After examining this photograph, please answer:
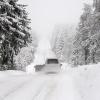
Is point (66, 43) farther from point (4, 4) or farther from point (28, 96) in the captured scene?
point (28, 96)

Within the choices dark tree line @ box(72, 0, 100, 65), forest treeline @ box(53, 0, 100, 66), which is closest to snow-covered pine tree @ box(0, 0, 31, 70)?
forest treeline @ box(53, 0, 100, 66)

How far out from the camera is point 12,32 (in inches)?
849

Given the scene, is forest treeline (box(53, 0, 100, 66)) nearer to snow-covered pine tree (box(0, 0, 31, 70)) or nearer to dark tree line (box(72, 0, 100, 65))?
dark tree line (box(72, 0, 100, 65))

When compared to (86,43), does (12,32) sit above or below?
above

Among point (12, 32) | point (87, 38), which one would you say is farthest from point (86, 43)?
point (12, 32)

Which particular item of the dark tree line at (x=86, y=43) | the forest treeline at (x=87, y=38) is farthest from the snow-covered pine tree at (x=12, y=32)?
the dark tree line at (x=86, y=43)

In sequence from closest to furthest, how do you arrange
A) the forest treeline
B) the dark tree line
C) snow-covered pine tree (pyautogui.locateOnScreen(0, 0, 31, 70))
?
snow-covered pine tree (pyautogui.locateOnScreen(0, 0, 31, 70))
the forest treeline
the dark tree line

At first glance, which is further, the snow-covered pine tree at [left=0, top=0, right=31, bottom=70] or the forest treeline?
the forest treeline

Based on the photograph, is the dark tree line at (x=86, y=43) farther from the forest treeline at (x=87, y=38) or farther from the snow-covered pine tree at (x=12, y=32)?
the snow-covered pine tree at (x=12, y=32)

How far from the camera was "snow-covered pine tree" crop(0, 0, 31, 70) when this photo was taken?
1971cm

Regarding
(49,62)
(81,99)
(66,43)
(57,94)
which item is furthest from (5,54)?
(66,43)

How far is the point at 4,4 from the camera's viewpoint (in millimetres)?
18375

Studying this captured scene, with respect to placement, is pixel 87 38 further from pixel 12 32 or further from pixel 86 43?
pixel 12 32

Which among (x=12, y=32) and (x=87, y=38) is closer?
(x=12, y=32)
